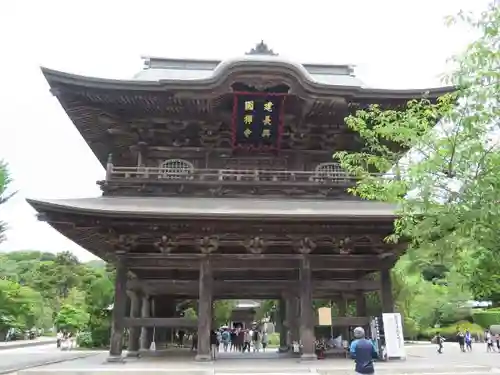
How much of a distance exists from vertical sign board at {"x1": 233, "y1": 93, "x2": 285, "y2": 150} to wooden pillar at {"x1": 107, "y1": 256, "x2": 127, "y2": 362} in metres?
5.13

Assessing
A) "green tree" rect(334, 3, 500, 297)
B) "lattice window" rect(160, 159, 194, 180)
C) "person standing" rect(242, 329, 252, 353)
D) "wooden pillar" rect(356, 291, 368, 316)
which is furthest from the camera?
"person standing" rect(242, 329, 252, 353)

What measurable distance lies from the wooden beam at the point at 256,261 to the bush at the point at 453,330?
26697 millimetres

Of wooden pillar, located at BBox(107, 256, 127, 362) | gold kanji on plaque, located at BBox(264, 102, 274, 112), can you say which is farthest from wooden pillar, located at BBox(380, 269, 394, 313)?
wooden pillar, located at BBox(107, 256, 127, 362)

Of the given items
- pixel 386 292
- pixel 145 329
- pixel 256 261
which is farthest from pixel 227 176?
pixel 145 329

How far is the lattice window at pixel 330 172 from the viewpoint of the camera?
1421 centimetres

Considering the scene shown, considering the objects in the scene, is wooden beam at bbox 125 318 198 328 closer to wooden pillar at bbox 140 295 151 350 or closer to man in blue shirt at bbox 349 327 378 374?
wooden pillar at bbox 140 295 151 350

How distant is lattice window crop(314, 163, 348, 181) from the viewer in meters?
14.2

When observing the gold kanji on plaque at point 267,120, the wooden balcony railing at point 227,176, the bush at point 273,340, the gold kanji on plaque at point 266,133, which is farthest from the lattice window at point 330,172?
the bush at point 273,340

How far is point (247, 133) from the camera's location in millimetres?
14547

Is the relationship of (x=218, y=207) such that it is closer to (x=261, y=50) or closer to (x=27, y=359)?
(x=261, y=50)

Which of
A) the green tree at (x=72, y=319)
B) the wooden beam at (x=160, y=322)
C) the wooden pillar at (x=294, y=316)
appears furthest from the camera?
the green tree at (x=72, y=319)

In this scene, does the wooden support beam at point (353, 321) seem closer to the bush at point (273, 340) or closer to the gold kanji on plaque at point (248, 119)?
the gold kanji on plaque at point (248, 119)

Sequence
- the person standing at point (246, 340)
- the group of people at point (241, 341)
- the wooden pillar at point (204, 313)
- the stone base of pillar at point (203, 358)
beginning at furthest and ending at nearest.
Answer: the person standing at point (246, 340)
the group of people at point (241, 341)
the wooden pillar at point (204, 313)
the stone base of pillar at point (203, 358)

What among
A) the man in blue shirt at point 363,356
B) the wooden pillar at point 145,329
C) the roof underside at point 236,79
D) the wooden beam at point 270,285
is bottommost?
the man in blue shirt at point 363,356
